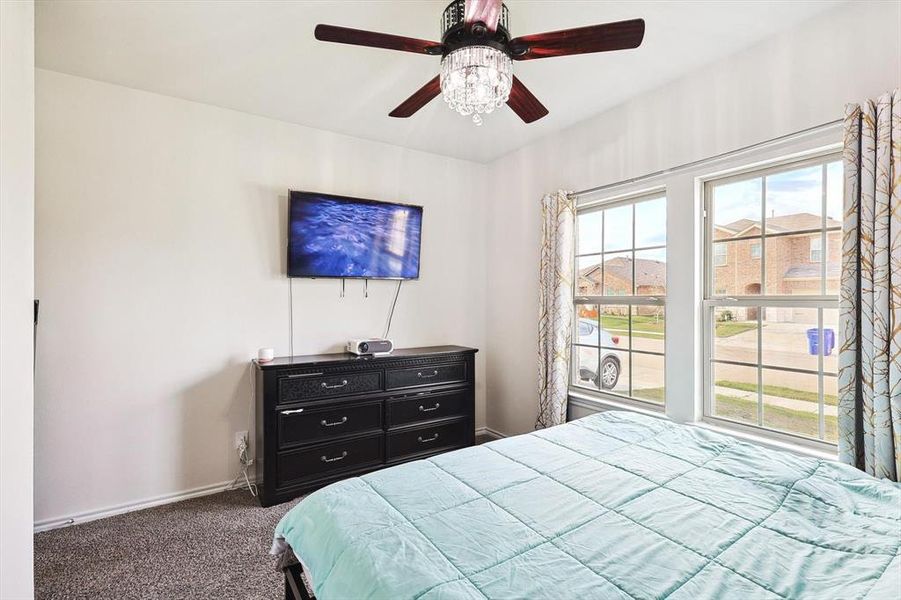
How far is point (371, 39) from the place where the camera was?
5.26 ft

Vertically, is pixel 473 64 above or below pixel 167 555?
above

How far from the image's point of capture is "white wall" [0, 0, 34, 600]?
4.99 ft

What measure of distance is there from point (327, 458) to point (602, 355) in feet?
7.11

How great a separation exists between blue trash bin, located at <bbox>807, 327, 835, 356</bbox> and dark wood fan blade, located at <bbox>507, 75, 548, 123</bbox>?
1800mm

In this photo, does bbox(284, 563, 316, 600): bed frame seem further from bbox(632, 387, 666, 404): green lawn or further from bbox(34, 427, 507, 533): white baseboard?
bbox(632, 387, 666, 404): green lawn

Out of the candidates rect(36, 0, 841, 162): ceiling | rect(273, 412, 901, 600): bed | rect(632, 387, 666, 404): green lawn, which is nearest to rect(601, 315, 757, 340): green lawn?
rect(632, 387, 666, 404): green lawn

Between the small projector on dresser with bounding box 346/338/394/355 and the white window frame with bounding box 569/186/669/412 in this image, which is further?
the small projector on dresser with bounding box 346/338/394/355

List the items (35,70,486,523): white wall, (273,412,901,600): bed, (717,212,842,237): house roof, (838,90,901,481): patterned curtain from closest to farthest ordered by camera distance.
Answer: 1. (273,412,901,600): bed
2. (838,90,901,481): patterned curtain
3. (717,212,842,237): house roof
4. (35,70,486,523): white wall

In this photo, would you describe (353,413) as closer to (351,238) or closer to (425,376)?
(425,376)

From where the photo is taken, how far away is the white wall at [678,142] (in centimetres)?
200

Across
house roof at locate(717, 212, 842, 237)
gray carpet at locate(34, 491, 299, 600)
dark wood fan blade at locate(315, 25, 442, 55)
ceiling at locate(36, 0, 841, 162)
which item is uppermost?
ceiling at locate(36, 0, 841, 162)

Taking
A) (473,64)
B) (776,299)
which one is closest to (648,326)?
(776,299)

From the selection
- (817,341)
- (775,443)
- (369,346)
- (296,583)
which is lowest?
(296,583)

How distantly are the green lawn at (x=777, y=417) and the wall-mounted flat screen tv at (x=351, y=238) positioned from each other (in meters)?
2.45
